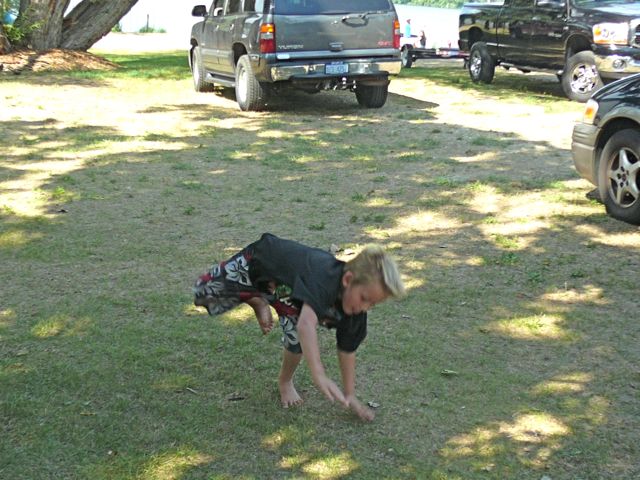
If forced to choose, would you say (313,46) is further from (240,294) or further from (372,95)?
(240,294)

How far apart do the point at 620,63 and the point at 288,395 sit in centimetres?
1066

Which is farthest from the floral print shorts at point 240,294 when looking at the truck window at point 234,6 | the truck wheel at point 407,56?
the truck wheel at point 407,56

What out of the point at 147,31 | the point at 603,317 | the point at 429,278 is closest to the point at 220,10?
the point at 429,278

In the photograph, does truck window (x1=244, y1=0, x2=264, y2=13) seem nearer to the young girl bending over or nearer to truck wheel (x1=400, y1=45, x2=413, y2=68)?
the young girl bending over

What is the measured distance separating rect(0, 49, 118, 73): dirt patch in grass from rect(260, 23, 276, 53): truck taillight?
684 cm

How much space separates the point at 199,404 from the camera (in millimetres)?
4527

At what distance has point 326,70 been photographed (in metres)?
12.7

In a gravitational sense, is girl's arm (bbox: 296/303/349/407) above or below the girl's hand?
above

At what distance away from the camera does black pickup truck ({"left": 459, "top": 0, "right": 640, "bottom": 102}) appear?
1362cm

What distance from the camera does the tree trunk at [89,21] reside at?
19500 millimetres

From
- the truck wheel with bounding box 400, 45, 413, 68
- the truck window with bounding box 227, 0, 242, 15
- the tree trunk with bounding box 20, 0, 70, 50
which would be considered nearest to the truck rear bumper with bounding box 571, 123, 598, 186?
the truck window with bounding box 227, 0, 242, 15

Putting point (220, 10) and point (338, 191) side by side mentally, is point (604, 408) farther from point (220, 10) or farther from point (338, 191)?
point (220, 10)

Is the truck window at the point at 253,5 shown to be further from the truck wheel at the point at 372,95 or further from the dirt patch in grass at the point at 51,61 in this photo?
the dirt patch in grass at the point at 51,61

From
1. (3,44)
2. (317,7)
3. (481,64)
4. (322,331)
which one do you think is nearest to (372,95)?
(317,7)
